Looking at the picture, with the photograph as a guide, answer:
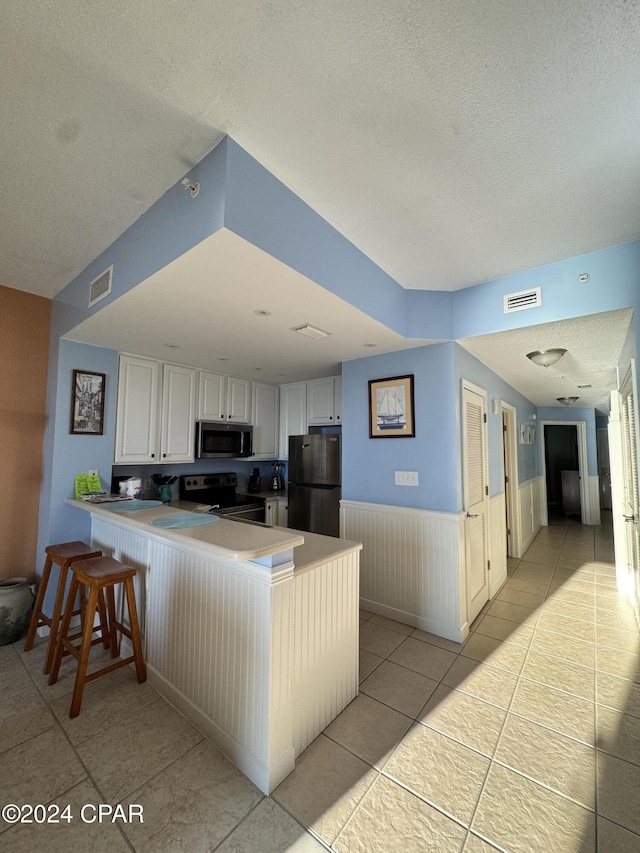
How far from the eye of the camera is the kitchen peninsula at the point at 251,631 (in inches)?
55.8

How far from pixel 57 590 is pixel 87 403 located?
4.48 ft

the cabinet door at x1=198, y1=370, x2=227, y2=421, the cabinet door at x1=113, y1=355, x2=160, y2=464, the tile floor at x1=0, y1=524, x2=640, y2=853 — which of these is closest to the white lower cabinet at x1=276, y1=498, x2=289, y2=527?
the cabinet door at x1=198, y1=370, x2=227, y2=421

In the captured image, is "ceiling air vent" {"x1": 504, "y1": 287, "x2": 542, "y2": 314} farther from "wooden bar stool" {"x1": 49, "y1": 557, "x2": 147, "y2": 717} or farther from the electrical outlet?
"wooden bar stool" {"x1": 49, "y1": 557, "x2": 147, "y2": 717}

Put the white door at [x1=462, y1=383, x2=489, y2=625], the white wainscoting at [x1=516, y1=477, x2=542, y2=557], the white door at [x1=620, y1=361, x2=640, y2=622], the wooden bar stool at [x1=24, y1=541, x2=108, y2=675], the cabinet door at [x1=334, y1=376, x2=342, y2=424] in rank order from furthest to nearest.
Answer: the white wainscoting at [x1=516, y1=477, x2=542, y2=557] → the cabinet door at [x1=334, y1=376, x2=342, y2=424] → the white door at [x1=462, y1=383, x2=489, y2=625] → the white door at [x1=620, y1=361, x2=640, y2=622] → the wooden bar stool at [x1=24, y1=541, x2=108, y2=675]

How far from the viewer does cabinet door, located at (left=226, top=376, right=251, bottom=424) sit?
12.8 ft

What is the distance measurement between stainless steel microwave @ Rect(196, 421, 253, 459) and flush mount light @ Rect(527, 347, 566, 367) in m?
2.99

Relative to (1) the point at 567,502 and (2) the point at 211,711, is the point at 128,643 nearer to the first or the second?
(2) the point at 211,711

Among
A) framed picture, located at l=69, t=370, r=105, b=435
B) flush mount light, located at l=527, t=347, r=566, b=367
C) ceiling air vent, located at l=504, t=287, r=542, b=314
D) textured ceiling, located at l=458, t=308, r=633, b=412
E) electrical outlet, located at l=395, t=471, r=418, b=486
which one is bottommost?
electrical outlet, located at l=395, t=471, r=418, b=486

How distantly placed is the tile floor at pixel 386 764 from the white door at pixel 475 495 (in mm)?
598

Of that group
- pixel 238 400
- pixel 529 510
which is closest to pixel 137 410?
pixel 238 400

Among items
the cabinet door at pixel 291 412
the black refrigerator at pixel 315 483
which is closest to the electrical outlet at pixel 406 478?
the black refrigerator at pixel 315 483

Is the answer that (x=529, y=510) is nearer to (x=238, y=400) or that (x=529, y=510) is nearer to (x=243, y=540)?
(x=238, y=400)

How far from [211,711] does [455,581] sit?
71.8 inches

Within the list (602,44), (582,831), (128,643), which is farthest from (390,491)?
(602,44)
